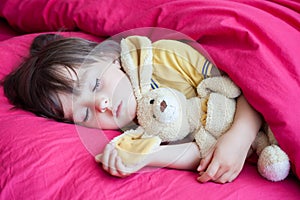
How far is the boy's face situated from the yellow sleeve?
0.08 m

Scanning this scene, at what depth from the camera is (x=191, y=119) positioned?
0.79 metres

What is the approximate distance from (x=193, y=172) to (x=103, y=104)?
0.73 ft

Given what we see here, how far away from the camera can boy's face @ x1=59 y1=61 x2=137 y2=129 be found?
2.61 feet

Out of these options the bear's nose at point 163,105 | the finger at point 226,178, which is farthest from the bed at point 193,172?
the bear's nose at point 163,105

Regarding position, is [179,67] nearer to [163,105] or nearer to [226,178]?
[163,105]

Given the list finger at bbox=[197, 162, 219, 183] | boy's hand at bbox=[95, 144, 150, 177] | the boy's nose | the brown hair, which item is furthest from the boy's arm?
the brown hair

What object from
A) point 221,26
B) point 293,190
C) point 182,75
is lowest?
point 293,190

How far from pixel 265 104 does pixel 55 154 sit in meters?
0.40

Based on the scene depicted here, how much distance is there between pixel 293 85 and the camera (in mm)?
741

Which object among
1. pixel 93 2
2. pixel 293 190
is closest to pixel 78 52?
pixel 93 2

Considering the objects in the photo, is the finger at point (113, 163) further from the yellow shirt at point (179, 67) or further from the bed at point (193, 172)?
the yellow shirt at point (179, 67)

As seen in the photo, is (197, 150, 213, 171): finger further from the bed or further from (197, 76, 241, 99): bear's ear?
(197, 76, 241, 99): bear's ear

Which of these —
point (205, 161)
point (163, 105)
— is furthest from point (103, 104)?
point (205, 161)

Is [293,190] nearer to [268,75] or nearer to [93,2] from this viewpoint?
[268,75]
